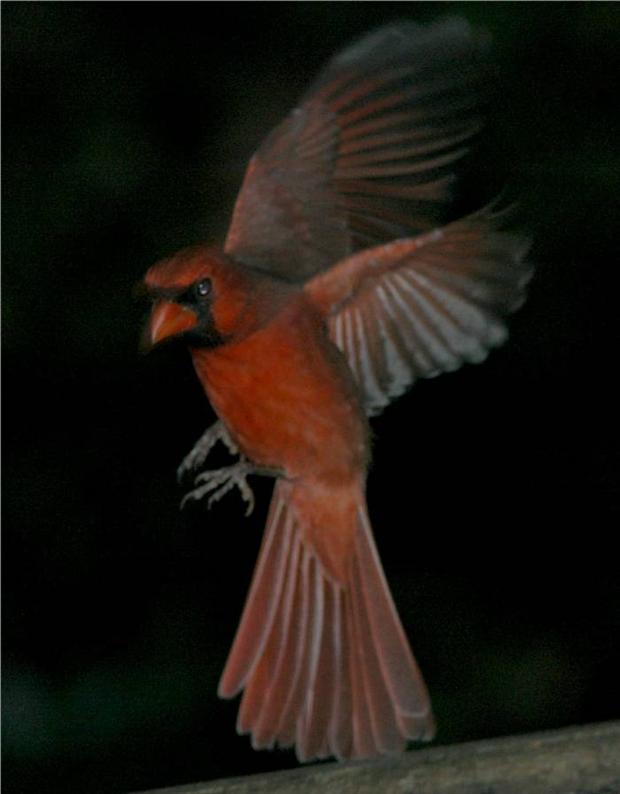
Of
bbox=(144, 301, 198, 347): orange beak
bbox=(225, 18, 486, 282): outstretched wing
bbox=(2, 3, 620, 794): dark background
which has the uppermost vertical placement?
bbox=(144, 301, 198, 347): orange beak

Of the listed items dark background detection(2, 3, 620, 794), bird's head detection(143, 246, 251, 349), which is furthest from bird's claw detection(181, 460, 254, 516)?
dark background detection(2, 3, 620, 794)

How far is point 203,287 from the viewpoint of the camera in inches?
107

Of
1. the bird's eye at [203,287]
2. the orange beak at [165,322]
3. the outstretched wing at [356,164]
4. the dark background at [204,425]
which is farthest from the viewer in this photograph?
the dark background at [204,425]

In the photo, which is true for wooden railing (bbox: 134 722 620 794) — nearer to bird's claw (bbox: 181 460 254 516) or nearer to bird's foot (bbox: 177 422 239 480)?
bird's claw (bbox: 181 460 254 516)

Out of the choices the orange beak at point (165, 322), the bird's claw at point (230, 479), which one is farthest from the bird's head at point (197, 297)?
the bird's claw at point (230, 479)

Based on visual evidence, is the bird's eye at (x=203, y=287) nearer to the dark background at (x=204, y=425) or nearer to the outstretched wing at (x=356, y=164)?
the outstretched wing at (x=356, y=164)

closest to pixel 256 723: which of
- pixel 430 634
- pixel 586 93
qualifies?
pixel 430 634

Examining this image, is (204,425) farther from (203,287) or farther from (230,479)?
(203,287)

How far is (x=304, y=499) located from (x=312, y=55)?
64.3 inches

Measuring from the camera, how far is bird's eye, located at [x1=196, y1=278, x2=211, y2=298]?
2693 mm

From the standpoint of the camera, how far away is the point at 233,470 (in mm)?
2904

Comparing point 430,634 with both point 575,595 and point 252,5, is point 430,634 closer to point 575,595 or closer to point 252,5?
point 575,595

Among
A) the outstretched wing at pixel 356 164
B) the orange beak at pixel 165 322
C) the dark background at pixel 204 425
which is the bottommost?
the dark background at pixel 204 425

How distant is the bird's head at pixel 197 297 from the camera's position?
2.58m
